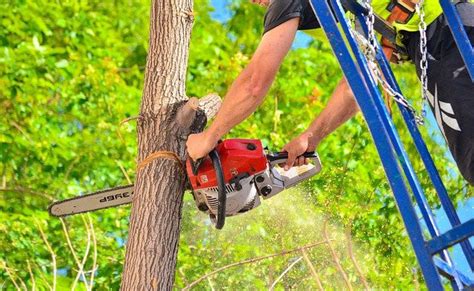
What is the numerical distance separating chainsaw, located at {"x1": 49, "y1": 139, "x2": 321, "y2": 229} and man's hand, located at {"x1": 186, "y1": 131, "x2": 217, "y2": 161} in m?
0.04

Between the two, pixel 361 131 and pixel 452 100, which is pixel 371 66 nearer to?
pixel 452 100

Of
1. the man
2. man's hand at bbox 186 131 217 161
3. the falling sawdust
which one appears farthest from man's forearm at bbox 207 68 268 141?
the falling sawdust

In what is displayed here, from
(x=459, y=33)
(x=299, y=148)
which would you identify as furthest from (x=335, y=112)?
(x=459, y=33)

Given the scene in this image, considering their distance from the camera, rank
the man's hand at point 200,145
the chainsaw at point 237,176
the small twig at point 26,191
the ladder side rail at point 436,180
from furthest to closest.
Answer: the small twig at point 26,191 < the chainsaw at point 237,176 < the man's hand at point 200,145 < the ladder side rail at point 436,180

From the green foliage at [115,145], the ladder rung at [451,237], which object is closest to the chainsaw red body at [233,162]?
the ladder rung at [451,237]

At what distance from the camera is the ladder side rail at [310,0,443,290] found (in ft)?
7.20

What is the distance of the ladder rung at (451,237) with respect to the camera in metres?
2.12

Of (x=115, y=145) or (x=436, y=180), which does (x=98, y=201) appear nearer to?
(x=436, y=180)

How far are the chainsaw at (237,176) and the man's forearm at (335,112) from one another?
93mm

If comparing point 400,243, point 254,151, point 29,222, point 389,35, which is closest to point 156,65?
point 254,151

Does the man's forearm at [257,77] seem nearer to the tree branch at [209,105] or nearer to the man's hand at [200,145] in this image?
the man's hand at [200,145]

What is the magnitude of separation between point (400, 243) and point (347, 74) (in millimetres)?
3927

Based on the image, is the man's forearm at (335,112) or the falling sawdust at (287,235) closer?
the man's forearm at (335,112)

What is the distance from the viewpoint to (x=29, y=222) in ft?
22.9
